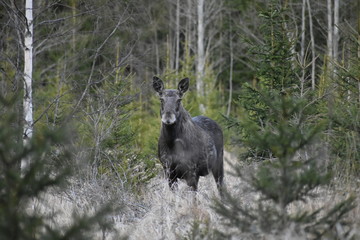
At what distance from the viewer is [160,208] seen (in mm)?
6613

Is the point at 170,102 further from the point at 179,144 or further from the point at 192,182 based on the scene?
the point at 192,182

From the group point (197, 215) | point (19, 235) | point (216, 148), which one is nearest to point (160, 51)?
point (216, 148)

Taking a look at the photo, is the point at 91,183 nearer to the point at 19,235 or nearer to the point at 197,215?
the point at 197,215

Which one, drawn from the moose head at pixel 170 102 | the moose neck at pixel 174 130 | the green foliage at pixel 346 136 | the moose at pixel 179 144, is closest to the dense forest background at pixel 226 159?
the green foliage at pixel 346 136

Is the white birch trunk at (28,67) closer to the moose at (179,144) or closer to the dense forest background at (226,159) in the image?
the dense forest background at (226,159)

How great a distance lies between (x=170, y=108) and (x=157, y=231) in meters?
2.89

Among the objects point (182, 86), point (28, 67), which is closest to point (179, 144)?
point (182, 86)

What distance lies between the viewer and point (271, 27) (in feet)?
30.1

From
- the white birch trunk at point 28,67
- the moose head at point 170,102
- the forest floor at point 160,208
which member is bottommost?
the forest floor at point 160,208

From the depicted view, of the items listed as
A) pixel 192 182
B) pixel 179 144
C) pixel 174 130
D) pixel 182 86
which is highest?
pixel 182 86

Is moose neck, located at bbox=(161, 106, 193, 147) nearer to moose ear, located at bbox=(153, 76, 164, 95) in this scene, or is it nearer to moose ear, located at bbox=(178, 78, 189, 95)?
moose ear, located at bbox=(178, 78, 189, 95)

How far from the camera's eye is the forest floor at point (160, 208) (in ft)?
16.6

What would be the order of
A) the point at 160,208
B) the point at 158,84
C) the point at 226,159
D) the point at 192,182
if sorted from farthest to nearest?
the point at 158,84 → the point at 192,182 → the point at 160,208 → the point at 226,159

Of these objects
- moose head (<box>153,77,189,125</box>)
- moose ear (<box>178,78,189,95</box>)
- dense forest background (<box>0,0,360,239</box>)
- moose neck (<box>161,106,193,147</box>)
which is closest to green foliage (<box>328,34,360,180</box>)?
dense forest background (<box>0,0,360,239</box>)
